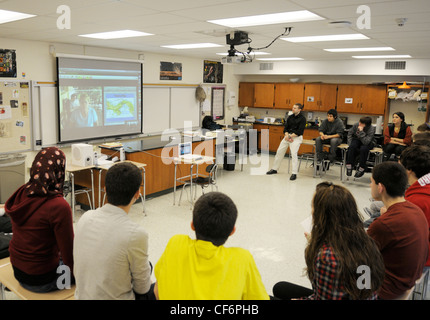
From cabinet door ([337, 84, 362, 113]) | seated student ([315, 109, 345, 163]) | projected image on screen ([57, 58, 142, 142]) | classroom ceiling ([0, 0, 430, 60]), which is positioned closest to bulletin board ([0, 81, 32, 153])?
projected image on screen ([57, 58, 142, 142])

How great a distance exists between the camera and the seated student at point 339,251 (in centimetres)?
163

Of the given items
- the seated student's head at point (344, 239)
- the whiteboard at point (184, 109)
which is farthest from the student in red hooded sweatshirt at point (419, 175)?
the whiteboard at point (184, 109)

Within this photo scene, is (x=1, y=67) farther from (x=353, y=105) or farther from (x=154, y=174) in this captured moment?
(x=353, y=105)

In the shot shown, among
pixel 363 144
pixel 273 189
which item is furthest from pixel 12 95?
pixel 363 144

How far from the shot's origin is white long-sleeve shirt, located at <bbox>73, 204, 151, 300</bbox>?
1.72 metres

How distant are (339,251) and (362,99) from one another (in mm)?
8002

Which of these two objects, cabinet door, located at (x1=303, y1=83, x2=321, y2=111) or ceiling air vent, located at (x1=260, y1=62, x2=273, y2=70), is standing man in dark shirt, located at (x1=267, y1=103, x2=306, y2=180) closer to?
cabinet door, located at (x1=303, y1=83, x2=321, y2=111)

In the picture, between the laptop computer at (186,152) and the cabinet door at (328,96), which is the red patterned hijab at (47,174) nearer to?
the laptop computer at (186,152)

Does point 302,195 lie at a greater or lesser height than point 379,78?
lesser

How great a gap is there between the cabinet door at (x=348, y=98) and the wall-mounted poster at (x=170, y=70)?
419 centimetres

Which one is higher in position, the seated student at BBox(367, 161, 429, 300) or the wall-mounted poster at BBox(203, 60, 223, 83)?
the wall-mounted poster at BBox(203, 60, 223, 83)

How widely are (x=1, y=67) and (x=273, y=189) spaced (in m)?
5.01

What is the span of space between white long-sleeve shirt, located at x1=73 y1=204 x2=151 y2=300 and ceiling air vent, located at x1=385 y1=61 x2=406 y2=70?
7953 millimetres

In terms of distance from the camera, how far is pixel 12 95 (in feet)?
17.4
